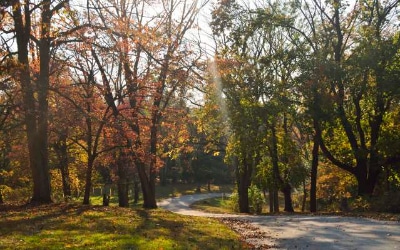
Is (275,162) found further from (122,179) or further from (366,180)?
(122,179)

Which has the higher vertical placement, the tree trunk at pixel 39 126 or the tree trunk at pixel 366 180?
the tree trunk at pixel 39 126

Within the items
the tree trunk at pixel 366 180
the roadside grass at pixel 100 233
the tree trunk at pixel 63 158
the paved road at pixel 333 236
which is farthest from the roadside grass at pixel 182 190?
the paved road at pixel 333 236

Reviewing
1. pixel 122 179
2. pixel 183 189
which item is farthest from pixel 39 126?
pixel 183 189

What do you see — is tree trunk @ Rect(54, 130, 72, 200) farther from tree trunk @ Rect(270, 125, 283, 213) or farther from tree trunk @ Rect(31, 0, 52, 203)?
tree trunk @ Rect(270, 125, 283, 213)

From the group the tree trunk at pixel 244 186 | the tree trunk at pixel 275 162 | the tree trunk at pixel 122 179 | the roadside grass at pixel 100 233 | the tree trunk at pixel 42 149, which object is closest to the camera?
the roadside grass at pixel 100 233

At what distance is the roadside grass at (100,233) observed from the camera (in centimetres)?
977

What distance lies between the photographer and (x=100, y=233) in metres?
→ 11.4

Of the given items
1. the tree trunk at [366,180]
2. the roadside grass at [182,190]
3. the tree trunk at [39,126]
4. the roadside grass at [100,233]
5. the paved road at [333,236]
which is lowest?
the roadside grass at [182,190]

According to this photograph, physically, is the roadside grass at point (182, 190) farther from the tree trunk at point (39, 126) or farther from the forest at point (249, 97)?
the tree trunk at point (39, 126)

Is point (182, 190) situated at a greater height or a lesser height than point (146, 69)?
lesser

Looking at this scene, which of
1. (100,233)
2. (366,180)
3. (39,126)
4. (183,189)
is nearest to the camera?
(100,233)

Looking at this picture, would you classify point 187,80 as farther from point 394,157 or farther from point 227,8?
point 394,157

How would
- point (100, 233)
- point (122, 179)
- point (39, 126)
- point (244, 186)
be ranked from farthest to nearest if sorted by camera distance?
point (244, 186) → point (122, 179) → point (39, 126) → point (100, 233)

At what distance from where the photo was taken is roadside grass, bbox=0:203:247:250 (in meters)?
9.77
